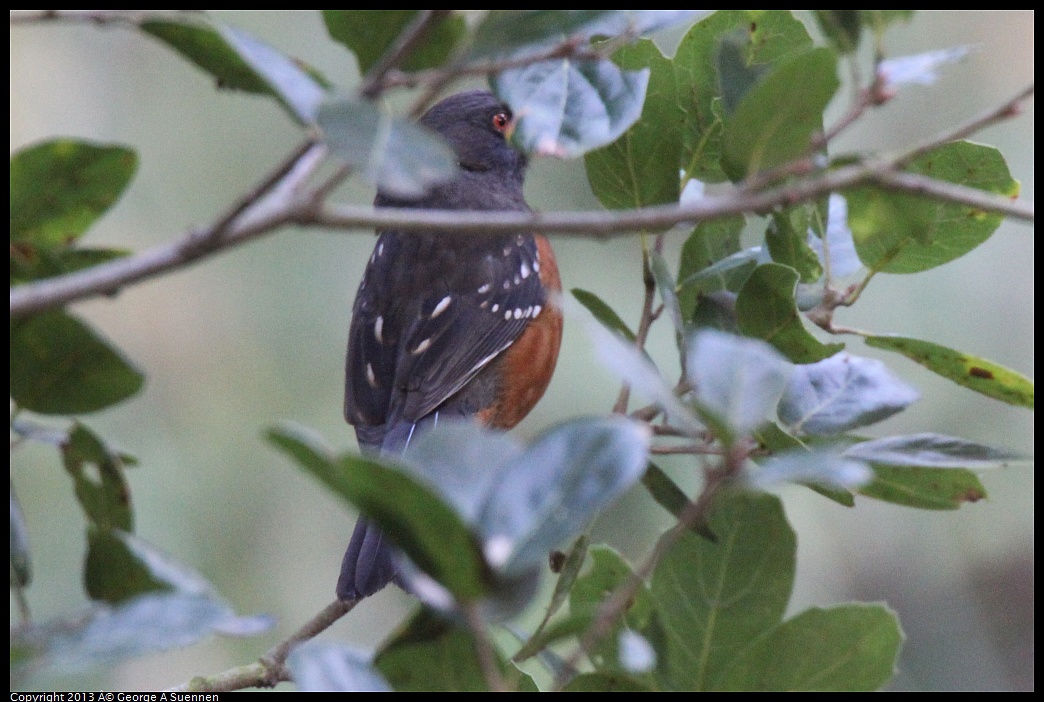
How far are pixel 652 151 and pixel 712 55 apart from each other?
0.18m

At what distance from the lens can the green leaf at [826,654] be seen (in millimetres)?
1194

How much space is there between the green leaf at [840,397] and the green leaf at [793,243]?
0.53 ft

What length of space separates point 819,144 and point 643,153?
0.65 metres

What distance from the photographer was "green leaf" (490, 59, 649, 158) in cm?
137

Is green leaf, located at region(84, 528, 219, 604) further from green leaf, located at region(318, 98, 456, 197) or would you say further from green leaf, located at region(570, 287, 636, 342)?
green leaf, located at region(570, 287, 636, 342)

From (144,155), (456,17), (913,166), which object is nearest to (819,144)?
(456,17)

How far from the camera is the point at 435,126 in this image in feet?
10.8

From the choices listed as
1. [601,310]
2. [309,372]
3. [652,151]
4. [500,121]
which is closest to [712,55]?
[652,151]

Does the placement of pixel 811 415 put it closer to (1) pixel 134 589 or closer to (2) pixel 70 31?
(1) pixel 134 589

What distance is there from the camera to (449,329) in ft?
9.44

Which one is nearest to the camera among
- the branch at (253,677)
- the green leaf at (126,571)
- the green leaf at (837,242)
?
the green leaf at (126,571)

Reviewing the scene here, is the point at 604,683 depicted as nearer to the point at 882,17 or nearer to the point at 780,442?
the point at 780,442

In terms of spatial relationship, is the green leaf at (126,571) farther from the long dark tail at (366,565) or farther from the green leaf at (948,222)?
the long dark tail at (366,565)

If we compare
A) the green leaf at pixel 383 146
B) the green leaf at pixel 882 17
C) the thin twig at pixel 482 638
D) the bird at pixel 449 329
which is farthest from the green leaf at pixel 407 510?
the bird at pixel 449 329
